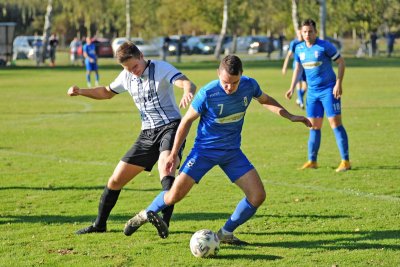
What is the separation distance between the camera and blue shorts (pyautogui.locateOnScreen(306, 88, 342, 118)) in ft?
39.9

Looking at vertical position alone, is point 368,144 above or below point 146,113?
below

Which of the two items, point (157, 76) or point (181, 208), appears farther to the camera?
point (181, 208)

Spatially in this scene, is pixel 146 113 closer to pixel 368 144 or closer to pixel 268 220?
pixel 268 220

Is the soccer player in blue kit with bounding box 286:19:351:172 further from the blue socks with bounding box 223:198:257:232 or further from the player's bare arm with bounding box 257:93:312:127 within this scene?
the blue socks with bounding box 223:198:257:232

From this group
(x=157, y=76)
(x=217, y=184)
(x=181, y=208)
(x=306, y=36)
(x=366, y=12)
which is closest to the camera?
(x=157, y=76)

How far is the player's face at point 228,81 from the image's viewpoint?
712cm

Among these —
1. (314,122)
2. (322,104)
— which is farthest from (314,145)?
(322,104)

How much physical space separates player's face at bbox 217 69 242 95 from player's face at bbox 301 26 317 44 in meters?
4.86

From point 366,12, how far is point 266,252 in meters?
56.4

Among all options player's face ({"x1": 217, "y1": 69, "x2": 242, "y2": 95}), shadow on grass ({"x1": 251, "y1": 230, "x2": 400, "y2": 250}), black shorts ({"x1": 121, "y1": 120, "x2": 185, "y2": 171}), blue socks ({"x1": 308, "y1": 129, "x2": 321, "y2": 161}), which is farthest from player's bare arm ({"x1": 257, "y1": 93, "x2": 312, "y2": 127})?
blue socks ({"x1": 308, "y1": 129, "x2": 321, "y2": 161})

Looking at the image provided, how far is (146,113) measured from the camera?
831 cm

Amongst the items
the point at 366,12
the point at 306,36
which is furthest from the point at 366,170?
the point at 366,12

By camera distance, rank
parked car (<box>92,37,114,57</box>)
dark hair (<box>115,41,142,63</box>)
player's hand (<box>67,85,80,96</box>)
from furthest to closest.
Result: parked car (<box>92,37,114,57</box>), player's hand (<box>67,85,80,96</box>), dark hair (<box>115,41,142,63</box>)

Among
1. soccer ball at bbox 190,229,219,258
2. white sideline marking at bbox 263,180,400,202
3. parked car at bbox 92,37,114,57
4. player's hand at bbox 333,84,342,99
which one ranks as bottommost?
parked car at bbox 92,37,114,57
